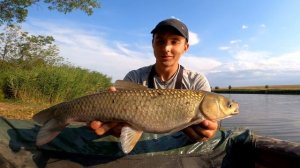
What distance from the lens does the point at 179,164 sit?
3445 millimetres

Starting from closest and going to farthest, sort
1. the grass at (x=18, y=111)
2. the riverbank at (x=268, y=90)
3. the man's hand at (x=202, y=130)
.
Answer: the man's hand at (x=202, y=130), the grass at (x=18, y=111), the riverbank at (x=268, y=90)

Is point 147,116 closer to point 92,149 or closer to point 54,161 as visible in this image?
point 92,149

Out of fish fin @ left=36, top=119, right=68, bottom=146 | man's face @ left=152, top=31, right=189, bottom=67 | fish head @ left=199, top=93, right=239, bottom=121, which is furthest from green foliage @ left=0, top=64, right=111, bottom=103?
fish head @ left=199, top=93, right=239, bottom=121

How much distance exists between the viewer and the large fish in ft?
9.65

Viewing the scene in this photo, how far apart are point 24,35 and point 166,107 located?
20.7 meters

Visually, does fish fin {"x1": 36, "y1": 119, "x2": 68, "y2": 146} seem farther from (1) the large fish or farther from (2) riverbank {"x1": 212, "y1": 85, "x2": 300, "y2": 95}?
(2) riverbank {"x1": 212, "y1": 85, "x2": 300, "y2": 95}

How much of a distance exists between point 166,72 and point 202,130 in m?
1.10

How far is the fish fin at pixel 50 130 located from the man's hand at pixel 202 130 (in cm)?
118

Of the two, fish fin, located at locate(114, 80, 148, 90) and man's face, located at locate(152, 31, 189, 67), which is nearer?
fish fin, located at locate(114, 80, 148, 90)

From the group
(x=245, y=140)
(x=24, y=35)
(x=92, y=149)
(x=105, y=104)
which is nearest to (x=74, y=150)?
(x=92, y=149)

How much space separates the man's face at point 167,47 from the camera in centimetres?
399

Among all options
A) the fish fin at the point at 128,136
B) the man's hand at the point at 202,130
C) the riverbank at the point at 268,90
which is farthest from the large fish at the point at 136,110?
the riverbank at the point at 268,90

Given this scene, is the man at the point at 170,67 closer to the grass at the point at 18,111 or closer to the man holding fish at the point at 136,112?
the man holding fish at the point at 136,112

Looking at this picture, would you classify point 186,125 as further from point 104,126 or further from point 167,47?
point 167,47
